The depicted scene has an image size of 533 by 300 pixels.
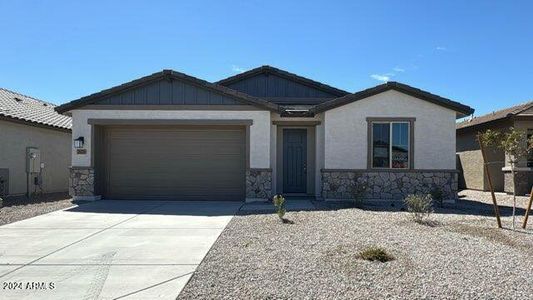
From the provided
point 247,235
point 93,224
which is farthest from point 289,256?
point 93,224

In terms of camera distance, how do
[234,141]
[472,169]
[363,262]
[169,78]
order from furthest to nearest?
[472,169] → [234,141] → [169,78] → [363,262]

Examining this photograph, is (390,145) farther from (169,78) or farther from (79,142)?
(79,142)

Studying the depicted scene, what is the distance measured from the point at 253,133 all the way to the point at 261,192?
201 cm

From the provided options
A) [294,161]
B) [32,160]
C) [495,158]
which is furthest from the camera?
[495,158]

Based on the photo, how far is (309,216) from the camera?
10.3m

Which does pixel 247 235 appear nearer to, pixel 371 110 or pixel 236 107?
pixel 236 107

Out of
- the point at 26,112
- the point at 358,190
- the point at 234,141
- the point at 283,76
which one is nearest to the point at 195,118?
the point at 234,141

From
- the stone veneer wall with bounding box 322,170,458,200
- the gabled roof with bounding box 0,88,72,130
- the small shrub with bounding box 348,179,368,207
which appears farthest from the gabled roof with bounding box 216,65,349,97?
the gabled roof with bounding box 0,88,72,130

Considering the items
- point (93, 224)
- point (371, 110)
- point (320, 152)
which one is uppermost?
point (371, 110)

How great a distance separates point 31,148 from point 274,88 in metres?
10.5

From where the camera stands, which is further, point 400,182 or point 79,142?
point 79,142

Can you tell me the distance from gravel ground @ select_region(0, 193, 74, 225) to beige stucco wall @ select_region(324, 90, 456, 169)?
29.1 feet

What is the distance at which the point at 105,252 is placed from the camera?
6.81 metres

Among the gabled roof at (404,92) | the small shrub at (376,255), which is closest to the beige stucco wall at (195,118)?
the gabled roof at (404,92)
